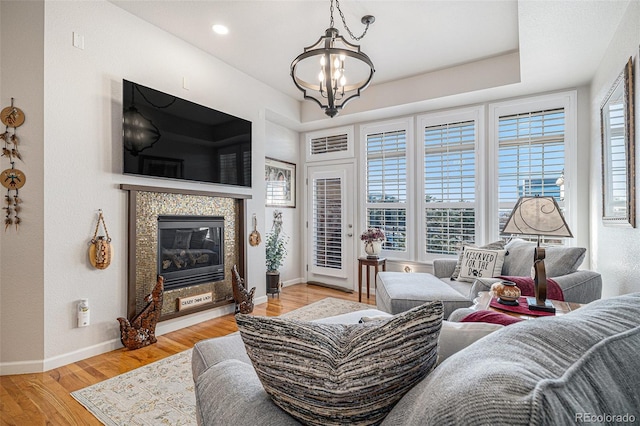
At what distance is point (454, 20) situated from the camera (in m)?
2.97

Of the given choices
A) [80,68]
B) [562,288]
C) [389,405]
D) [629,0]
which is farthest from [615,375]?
[80,68]

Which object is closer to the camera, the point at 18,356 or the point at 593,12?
the point at 593,12

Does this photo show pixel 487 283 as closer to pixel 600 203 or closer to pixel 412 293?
pixel 412 293

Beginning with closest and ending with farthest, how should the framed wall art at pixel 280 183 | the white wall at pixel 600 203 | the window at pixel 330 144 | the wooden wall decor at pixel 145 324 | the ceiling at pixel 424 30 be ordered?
Answer: 1. the white wall at pixel 600 203
2. the ceiling at pixel 424 30
3. the wooden wall decor at pixel 145 324
4. the framed wall art at pixel 280 183
5. the window at pixel 330 144

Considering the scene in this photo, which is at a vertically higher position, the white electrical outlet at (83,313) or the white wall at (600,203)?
the white wall at (600,203)

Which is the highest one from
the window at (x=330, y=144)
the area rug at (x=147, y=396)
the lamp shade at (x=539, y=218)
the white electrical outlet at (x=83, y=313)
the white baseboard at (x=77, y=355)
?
the window at (x=330, y=144)

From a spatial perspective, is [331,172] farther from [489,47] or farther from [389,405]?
[389,405]

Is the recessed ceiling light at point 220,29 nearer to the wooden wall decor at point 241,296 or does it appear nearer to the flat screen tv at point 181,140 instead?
the flat screen tv at point 181,140

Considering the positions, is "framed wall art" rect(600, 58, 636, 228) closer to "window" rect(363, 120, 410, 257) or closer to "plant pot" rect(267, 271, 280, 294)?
"window" rect(363, 120, 410, 257)

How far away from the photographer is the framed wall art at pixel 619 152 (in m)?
1.98

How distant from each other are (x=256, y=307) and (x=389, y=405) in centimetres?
353

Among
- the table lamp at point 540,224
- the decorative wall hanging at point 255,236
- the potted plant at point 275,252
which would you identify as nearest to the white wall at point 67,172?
the decorative wall hanging at point 255,236

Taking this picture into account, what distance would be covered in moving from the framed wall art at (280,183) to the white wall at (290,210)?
0.26ft

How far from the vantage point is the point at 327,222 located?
17.2ft
